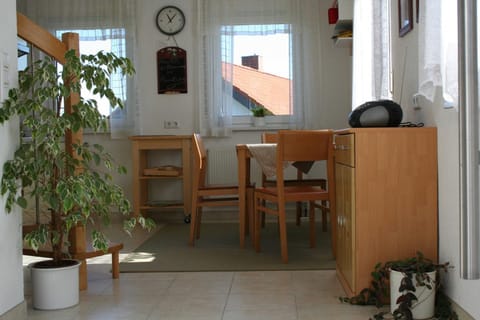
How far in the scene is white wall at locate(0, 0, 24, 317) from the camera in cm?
240

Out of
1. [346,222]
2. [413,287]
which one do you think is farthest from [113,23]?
[413,287]

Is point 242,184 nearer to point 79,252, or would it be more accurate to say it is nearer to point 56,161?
point 79,252

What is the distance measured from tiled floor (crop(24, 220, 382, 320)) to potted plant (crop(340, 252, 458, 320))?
0.46 ft

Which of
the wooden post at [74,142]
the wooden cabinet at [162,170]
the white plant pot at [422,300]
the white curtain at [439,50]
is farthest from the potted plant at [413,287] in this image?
the wooden cabinet at [162,170]

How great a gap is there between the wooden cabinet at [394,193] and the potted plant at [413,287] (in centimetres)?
9

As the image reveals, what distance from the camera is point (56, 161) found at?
2.68 metres

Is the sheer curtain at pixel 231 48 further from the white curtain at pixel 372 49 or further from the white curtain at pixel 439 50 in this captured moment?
the white curtain at pixel 439 50

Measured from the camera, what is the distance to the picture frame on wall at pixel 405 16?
3047 mm

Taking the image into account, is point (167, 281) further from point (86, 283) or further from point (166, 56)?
point (166, 56)

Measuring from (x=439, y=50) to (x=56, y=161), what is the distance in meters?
1.71

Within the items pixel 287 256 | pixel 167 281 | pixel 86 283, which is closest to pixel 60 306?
pixel 86 283

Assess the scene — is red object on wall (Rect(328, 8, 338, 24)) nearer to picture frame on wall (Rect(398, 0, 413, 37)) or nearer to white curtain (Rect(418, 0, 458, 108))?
picture frame on wall (Rect(398, 0, 413, 37))

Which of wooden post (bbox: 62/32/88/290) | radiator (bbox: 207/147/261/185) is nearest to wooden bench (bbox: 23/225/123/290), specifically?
wooden post (bbox: 62/32/88/290)

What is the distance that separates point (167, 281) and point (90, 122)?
105 cm
